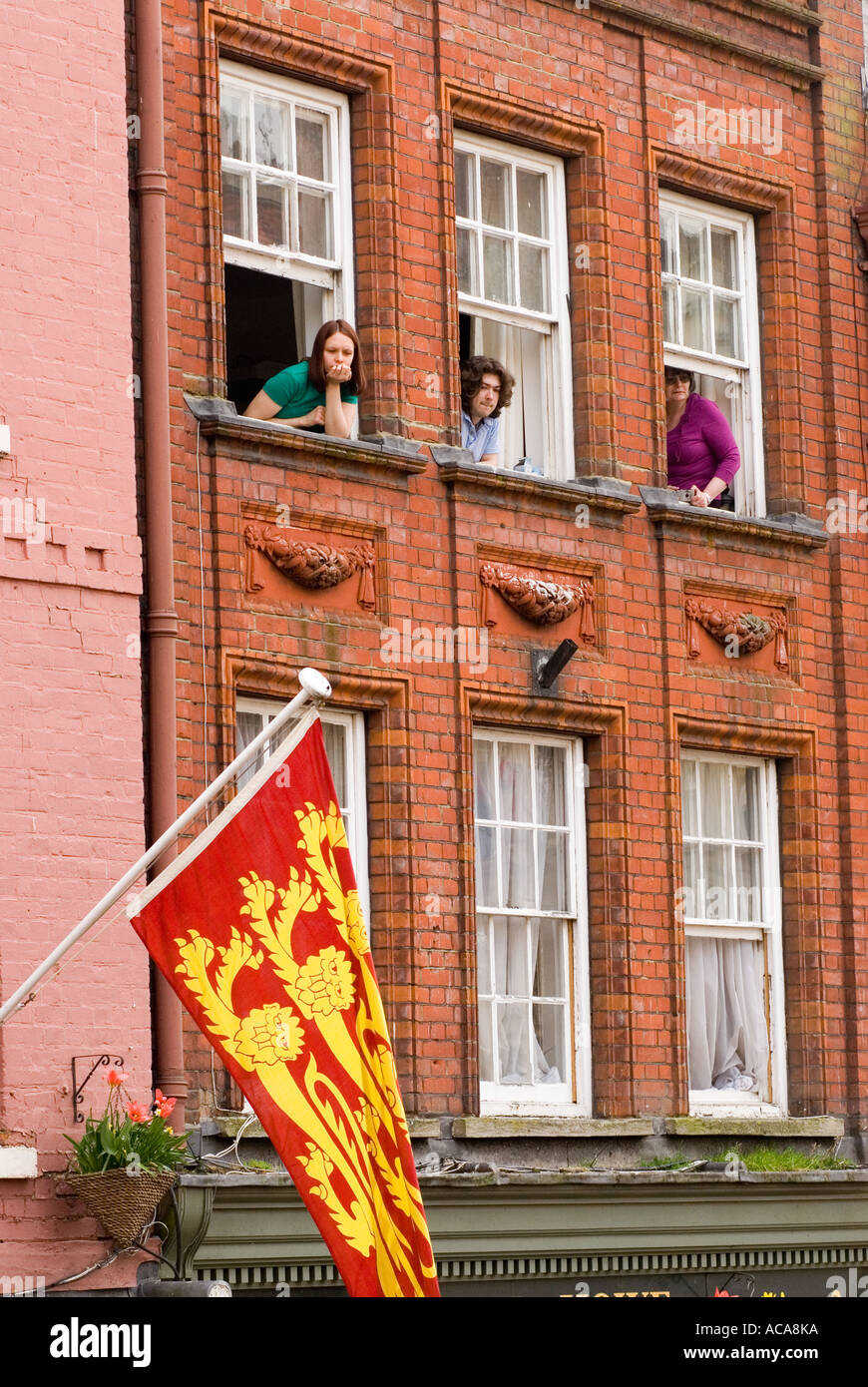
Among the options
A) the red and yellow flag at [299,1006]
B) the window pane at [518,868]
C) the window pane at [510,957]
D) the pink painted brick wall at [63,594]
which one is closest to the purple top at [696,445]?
the window pane at [518,868]

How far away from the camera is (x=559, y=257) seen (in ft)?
50.5

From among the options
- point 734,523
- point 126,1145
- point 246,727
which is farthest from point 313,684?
point 734,523

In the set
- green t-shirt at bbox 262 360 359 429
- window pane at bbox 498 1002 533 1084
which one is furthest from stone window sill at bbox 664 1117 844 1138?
green t-shirt at bbox 262 360 359 429

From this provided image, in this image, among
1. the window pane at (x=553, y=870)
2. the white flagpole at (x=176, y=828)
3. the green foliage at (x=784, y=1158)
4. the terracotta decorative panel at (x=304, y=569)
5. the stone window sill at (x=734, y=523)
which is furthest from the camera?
the stone window sill at (x=734, y=523)

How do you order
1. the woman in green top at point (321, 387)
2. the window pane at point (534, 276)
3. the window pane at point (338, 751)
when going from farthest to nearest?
the window pane at point (534, 276), the window pane at point (338, 751), the woman in green top at point (321, 387)

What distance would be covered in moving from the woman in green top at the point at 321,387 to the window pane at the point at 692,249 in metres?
3.23

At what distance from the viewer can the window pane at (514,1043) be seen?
1438 centimetres

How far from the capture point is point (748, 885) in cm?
1603

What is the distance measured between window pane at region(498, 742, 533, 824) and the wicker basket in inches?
151

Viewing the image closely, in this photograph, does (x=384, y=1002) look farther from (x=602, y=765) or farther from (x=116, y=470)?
(x=116, y=470)

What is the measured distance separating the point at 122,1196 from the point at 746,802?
6.06m

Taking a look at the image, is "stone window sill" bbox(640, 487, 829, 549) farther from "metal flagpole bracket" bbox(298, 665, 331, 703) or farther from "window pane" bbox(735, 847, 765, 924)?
A: "metal flagpole bracket" bbox(298, 665, 331, 703)

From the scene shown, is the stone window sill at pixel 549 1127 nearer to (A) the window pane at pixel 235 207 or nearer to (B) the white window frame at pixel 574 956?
(B) the white window frame at pixel 574 956

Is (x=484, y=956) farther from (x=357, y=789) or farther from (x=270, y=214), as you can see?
(x=270, y=214)
